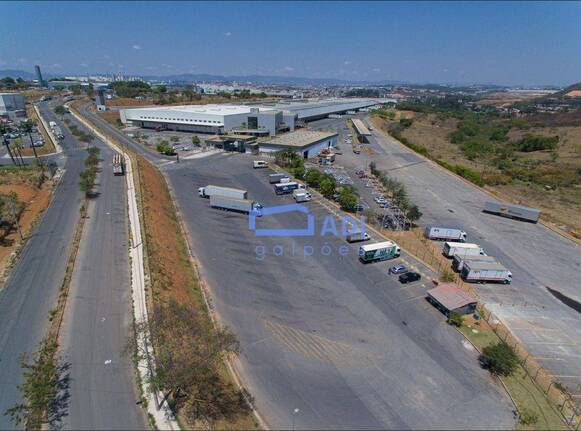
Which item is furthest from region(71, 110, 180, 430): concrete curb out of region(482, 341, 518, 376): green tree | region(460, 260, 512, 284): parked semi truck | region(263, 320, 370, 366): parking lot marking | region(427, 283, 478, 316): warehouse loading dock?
region(460, 260, 512, 284): parked semi truck

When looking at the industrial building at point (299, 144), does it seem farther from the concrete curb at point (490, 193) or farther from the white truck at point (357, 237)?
the white truck at point (357, 237)

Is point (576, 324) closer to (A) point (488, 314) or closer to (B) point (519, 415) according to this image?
(A) point (488, 314)

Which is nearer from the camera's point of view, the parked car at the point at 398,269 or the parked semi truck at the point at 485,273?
the parked semi truck at the point at 485,273

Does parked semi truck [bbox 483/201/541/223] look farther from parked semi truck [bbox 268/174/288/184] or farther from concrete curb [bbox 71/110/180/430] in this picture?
concrete curb [bbox 71/110/180/430]

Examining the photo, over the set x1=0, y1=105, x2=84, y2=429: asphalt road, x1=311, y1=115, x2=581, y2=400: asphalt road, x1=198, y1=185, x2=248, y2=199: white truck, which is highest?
x1=198, y1=185, x2=248, y2=199: white truck

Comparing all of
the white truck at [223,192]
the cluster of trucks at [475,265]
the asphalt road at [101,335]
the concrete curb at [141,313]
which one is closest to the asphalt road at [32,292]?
the asphalt road at [101,335]

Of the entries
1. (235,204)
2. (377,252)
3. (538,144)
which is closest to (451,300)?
(377,252)

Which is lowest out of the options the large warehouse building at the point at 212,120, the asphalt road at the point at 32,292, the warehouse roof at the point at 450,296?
the warehouse roof at the point at 450,296

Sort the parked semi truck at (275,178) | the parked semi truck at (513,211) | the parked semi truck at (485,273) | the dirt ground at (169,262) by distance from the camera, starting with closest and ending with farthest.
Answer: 1. the dirt ground at (169,262)
2. the parked semi truck at (485,273)
3. the parked semi truck at (513,211)
4. the parked semi truck at (275,178)
